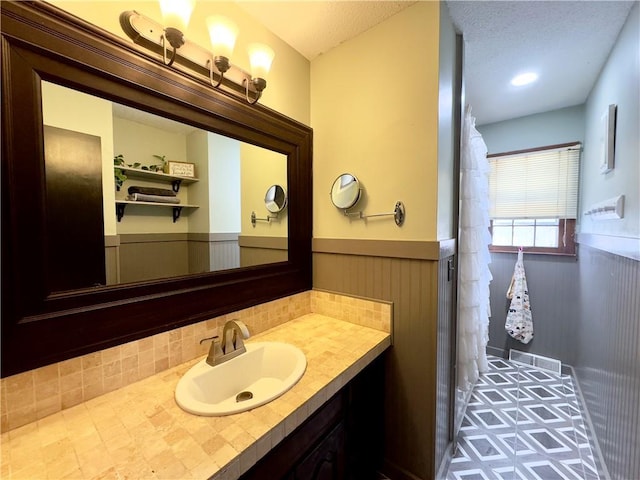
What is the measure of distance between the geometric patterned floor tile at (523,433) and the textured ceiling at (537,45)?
234 cm

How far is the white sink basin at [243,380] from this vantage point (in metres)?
0.83

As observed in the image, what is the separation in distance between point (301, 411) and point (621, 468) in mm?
1513

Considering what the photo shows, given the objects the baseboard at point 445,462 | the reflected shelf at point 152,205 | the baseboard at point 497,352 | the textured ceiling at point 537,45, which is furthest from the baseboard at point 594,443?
the reflected shelf at point 152,205

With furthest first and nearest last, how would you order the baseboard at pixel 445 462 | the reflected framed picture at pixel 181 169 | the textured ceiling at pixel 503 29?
the baseboard at pixel 445 462 < the textured ceiling at pixel 503 29 < the reflected framed picture at pixel 181 169

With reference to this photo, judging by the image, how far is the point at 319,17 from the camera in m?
1.33

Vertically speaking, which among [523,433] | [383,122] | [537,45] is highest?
[537,45]

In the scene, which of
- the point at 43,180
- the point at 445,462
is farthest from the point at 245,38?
the point at 445,462

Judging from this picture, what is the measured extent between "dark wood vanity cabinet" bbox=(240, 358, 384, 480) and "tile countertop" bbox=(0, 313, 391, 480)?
89 millimetres

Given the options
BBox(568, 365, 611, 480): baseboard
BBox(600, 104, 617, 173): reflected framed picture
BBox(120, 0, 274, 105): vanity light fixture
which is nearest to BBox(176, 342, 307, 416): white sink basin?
BBox(120, 0, 274, 105): vanity light fixture

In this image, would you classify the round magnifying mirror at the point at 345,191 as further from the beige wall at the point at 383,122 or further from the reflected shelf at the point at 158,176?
the reflected shelf at the point at 158,176

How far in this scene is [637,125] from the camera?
1175 mm

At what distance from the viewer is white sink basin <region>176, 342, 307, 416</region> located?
0.83 meters

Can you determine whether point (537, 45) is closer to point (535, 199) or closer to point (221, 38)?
point (535, 199)

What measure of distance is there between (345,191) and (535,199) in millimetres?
2048
